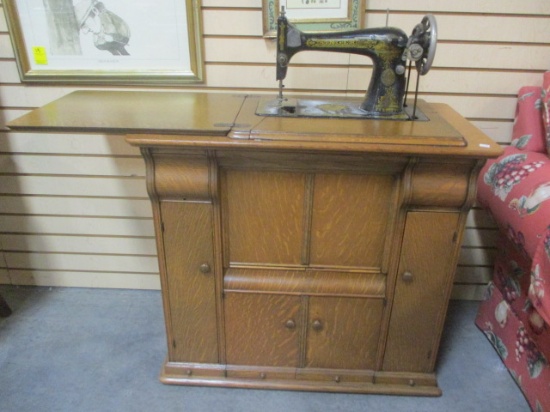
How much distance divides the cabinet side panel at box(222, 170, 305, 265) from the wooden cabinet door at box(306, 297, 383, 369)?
218 mm

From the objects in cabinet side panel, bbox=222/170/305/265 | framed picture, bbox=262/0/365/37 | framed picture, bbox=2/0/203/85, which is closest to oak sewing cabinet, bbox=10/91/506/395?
cabinet side panel, bbox=222/170/305/265


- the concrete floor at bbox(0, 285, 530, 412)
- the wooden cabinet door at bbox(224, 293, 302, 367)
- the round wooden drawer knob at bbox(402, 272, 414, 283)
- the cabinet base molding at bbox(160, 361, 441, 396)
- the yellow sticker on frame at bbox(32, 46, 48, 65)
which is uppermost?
the yellow sticker on frame at bbox(32, 46, 48, 65)

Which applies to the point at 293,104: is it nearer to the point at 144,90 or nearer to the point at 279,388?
the point at 144,90

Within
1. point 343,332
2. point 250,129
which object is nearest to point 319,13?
point 250,129

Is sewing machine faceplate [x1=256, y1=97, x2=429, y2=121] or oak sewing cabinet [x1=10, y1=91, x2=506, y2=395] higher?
sewing machine faceplate [x1=256, y1=97, x2=429, y2=121]

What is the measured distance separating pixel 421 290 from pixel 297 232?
1.55 ft

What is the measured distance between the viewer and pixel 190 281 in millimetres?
1504

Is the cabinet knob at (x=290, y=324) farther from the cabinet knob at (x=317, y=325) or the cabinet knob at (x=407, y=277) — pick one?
the cabinet knob at (x=407, y=277)

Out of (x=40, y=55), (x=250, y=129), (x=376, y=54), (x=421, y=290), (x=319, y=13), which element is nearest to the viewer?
(x=250, y=129)

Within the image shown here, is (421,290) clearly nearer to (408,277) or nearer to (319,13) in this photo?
(408,277)

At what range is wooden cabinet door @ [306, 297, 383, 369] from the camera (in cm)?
152

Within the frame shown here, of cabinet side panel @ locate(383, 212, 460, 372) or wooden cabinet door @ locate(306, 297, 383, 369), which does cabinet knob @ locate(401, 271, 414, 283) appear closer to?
cabinet side panel @ locate(383, 212, 460, 372)

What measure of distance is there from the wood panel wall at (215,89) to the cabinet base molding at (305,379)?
0.67 metres

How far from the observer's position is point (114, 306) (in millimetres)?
2123
